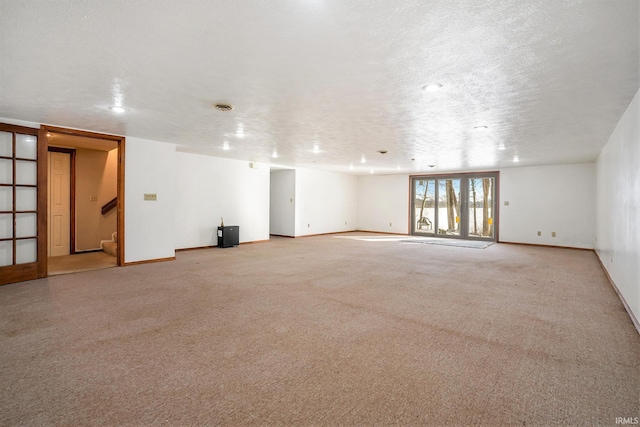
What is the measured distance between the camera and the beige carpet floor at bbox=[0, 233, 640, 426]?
1779 millimetres

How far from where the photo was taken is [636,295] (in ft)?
9.99

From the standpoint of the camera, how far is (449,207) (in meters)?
11.1

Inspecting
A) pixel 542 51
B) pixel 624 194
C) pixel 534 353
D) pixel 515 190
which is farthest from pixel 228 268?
pixel 515 190

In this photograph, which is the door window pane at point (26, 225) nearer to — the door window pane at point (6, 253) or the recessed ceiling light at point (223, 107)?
the door window pane at point (6, 253)

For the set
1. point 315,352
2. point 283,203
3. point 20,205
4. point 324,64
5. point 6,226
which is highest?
point 324,64

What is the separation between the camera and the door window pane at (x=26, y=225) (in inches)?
182

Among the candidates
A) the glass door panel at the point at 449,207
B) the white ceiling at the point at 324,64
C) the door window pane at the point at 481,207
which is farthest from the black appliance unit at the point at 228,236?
the door window pane at the point at 481,207

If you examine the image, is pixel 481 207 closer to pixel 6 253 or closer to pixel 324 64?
pixel 324 64

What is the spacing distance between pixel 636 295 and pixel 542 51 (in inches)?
98.9

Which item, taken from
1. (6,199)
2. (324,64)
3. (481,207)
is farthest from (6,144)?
(481,207)

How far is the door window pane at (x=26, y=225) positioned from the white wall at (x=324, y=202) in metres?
6.72

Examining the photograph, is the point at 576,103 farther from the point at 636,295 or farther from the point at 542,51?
the point at 636,295

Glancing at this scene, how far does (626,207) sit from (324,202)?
8654 mm

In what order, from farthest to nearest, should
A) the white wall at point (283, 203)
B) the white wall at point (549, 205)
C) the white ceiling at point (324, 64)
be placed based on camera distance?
the white wall at point (283, 203), the white wall at point (549, 205), the white ceiling at point (324, 64)
